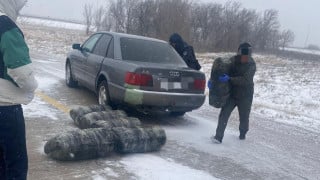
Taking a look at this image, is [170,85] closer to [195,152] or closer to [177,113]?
[177,113]

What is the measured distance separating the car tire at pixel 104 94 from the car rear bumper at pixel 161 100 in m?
0.68

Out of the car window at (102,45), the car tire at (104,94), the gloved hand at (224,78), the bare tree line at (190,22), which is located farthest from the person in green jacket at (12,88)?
the bare tree line at (190,22)

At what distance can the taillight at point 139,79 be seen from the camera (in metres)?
6.98

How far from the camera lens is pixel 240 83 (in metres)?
6.48

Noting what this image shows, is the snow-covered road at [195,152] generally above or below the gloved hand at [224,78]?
below

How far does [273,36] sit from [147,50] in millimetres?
69085

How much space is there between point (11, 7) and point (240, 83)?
4.37 metres

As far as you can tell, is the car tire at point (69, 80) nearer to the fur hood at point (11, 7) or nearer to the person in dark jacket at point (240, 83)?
the person in dark jacket at point (240, 83)

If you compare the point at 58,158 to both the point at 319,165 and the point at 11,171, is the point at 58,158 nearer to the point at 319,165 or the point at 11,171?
the point at 11,171

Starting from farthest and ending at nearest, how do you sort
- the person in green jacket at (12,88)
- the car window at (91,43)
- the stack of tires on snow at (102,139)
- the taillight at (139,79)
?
1. the car window at (91,43)
2. the taillight at (139,79)
3. the stack of tires on snow at (102,139)
4. the person in green jacket at (12,88)

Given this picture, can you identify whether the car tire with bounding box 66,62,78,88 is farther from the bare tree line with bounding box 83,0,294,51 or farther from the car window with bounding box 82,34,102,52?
the bare tree line with bounding box 83,0,294,51

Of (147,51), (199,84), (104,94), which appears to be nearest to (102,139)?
(104,94)

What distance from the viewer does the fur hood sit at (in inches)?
108

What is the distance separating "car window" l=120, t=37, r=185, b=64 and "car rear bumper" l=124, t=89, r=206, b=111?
35.3 inches
